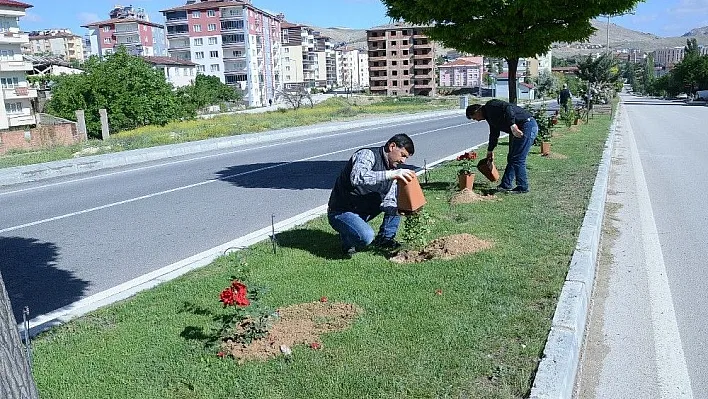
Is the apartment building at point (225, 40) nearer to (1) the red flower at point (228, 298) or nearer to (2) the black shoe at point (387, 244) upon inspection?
(2) the black shoe at point (387, 244)

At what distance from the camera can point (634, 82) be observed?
142 metres

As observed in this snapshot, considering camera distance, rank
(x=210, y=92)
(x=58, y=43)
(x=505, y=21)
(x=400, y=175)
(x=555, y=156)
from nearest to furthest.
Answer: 1. (x=400, y=175)
2. (x=505, y=21)
3. (x=555, y=156)
4. (x=210, y=92)
5. (x=58, y=43)

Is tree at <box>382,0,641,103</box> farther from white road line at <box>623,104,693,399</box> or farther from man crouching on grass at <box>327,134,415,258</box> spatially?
man crouching on grass at <box>327,134,415,258</box>

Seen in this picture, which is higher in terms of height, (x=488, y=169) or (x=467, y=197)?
(x=488, y=169)

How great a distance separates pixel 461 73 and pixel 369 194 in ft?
467

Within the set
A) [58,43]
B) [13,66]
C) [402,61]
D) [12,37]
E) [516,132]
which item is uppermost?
[58,43]

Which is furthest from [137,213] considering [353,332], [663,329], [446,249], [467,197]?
[663,329]

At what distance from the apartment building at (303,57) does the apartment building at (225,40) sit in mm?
21283

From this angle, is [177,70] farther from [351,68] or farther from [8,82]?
[351,68]

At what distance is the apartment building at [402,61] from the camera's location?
333 feet

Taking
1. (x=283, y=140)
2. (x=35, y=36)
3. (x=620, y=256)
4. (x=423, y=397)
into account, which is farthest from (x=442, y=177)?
(x=35, y=36)

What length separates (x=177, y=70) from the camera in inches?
3216

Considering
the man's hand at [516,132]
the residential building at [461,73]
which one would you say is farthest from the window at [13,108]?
the residential building at [461,73]

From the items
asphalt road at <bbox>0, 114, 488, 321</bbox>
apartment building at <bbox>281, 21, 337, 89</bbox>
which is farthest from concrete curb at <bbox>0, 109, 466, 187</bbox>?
apartment building at <bbox>281, 21, 337, 89</bbox>
